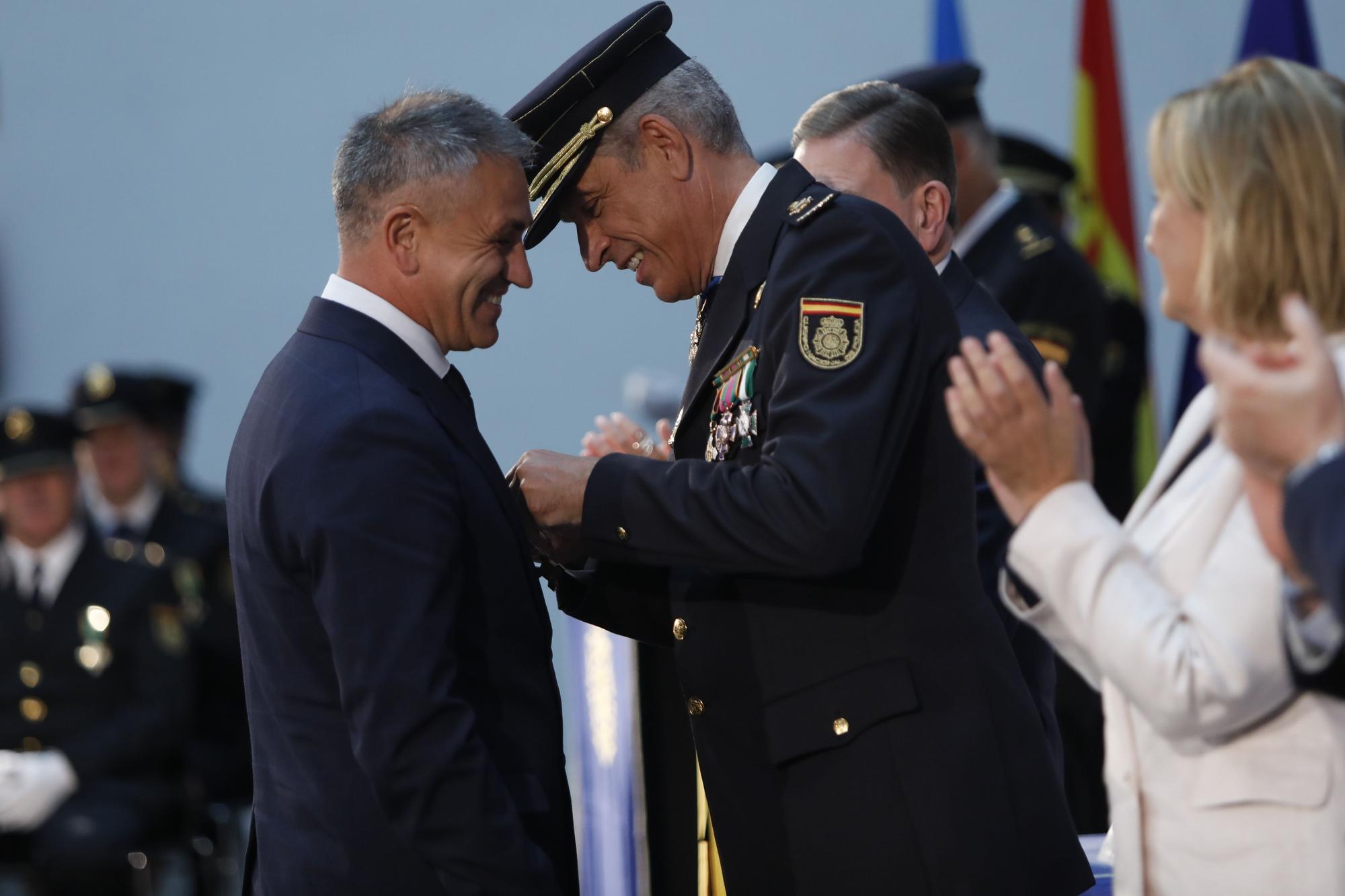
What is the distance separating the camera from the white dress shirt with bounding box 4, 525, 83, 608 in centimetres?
414

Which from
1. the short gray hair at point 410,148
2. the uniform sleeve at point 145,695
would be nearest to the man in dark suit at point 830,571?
the short gray hair at point 410,148

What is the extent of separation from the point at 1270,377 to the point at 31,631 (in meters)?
3.58

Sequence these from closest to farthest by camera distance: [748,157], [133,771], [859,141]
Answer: [748,157], [859,141], [133,771]

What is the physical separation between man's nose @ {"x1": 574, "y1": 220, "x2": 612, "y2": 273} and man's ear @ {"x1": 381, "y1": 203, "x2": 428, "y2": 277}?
296 millimetres

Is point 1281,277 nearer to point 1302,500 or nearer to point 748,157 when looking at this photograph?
point 1302,500

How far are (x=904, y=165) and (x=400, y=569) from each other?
138 cm

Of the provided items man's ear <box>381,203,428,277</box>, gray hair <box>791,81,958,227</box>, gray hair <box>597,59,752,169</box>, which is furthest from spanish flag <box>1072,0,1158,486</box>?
man's ear <box>381,203,428,277</box>

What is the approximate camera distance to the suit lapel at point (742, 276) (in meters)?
1.89

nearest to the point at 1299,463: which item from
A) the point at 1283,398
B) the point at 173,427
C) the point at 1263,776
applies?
the point at 1283,398

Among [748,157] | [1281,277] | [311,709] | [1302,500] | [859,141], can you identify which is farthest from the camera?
[859,141]

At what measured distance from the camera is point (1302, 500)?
1.18m

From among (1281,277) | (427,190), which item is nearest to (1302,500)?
(1281,277)

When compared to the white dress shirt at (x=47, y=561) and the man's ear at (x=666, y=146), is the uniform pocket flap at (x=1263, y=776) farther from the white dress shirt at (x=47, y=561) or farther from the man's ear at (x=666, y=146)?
the white dress shirt at (x=47, y=561)

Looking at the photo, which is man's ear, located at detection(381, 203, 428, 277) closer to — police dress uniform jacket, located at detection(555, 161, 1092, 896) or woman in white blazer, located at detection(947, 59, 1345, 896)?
police dress uniform jacket, located at detection(555, 161, 1092, 896)
